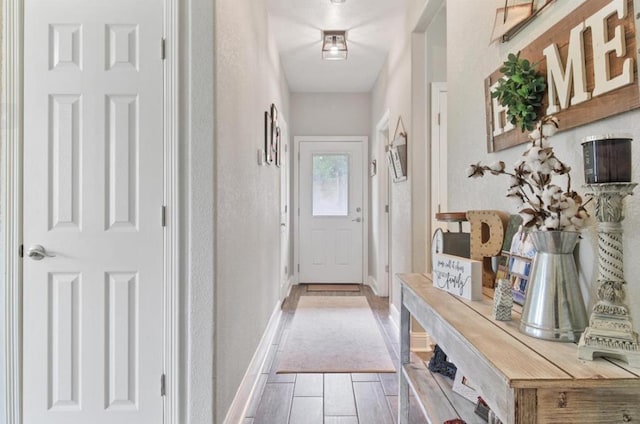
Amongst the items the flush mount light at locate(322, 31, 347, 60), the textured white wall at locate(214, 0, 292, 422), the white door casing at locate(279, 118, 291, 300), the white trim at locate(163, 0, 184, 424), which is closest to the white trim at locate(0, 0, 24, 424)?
the white trim at locate(163, 0, 184, 424)

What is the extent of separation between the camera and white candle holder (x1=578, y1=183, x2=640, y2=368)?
665 millimetres

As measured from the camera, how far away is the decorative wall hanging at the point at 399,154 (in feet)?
9.38

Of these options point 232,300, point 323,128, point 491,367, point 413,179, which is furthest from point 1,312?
point 323,128

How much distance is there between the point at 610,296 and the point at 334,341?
2434 mm

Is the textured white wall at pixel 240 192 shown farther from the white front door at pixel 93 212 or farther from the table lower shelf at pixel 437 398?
the table lower shelf at pixel 437 398

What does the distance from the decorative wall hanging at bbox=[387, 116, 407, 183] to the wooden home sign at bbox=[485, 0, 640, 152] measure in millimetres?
1721

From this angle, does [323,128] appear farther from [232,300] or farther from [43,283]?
[43,283]

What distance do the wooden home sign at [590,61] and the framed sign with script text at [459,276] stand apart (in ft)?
1.56

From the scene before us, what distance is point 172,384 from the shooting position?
4.99 ft

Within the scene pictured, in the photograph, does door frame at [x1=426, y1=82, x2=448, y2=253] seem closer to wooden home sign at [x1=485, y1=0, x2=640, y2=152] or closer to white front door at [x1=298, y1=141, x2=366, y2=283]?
wooden home sign at [x1=485, y1=0, x2=640, y2=152]

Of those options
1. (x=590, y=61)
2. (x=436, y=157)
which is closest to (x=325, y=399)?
(x=436, y=157)

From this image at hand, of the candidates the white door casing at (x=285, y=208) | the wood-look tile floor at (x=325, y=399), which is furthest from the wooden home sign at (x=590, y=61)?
the white door casing at (x=285, y=208)

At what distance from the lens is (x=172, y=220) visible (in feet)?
4.99

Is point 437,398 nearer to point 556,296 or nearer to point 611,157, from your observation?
point 556,296
